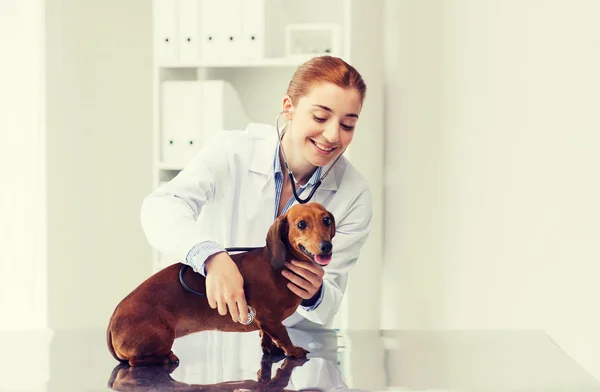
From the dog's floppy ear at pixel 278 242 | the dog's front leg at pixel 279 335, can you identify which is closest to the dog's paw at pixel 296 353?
the dog's front leg at pixel 279 335

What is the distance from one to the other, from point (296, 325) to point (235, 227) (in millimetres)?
225

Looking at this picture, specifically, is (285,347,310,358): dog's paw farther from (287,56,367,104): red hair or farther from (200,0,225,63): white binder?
(200,0,225,63): white binder

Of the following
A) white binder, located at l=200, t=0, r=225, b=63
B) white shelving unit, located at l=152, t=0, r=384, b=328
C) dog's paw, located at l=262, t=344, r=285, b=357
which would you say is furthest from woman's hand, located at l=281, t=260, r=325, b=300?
white binder, located at l=200, t=0, r=225, b=63

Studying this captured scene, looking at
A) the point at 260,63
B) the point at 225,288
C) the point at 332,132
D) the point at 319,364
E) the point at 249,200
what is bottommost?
the point at 319,364

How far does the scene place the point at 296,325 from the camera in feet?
4.58

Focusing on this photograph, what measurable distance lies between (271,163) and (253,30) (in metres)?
0.99

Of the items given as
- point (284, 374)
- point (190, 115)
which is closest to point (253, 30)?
point (190, 115)

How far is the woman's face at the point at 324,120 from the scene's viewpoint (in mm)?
1149

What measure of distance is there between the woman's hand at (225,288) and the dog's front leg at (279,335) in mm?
39

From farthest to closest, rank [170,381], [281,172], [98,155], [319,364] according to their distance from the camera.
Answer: [98,155]
[281,172]
[319,364]
[170,381]

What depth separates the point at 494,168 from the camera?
2162 millimetres

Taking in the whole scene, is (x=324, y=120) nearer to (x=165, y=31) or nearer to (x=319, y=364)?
(x=319, y=364)

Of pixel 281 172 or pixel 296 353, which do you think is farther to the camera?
pixel 281 172

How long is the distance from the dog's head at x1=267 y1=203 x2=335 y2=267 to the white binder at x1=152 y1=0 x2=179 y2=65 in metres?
1.26
